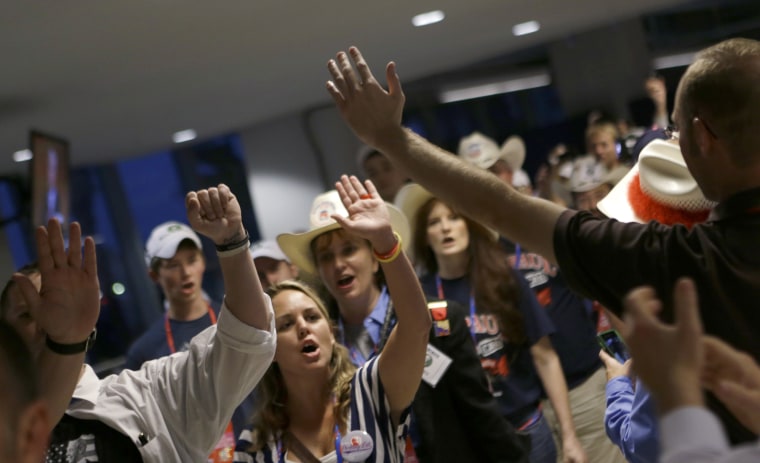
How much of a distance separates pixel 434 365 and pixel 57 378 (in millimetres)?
1322

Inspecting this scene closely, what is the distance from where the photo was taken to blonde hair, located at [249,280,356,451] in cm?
261

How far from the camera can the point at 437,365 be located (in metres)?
2.99

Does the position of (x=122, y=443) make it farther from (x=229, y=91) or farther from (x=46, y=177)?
(x=229, y=91)

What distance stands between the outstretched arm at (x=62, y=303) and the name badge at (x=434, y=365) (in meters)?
1.25

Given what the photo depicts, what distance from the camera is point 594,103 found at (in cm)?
1331

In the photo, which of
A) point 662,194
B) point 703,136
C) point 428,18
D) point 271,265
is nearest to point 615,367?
point 662,194

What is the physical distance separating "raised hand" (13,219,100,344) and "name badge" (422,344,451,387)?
4.12 feet

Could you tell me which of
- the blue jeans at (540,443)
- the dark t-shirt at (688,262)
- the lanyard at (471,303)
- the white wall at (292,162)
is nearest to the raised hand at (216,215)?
the dark t-shirt at (688,262)

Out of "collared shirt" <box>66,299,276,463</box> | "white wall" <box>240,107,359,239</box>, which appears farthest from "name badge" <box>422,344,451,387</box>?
"white wall" <box>240,107,359,239</box>

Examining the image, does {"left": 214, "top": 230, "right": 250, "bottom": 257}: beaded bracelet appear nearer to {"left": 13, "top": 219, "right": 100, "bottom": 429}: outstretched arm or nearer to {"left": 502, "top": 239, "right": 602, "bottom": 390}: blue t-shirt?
{"left": 13, "top": 219, "right": 100, "bottom": 429}: outstretched arm

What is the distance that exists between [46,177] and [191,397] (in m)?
6.78

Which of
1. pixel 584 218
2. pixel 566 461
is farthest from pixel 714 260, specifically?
pixel 566 461

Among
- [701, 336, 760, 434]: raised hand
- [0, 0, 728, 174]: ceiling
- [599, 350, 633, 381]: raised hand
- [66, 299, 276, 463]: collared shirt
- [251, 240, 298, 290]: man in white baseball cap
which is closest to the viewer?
[701, 336, 760, 434]: raised hand

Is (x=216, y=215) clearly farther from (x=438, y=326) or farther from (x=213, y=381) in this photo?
(x=438, y=326)
